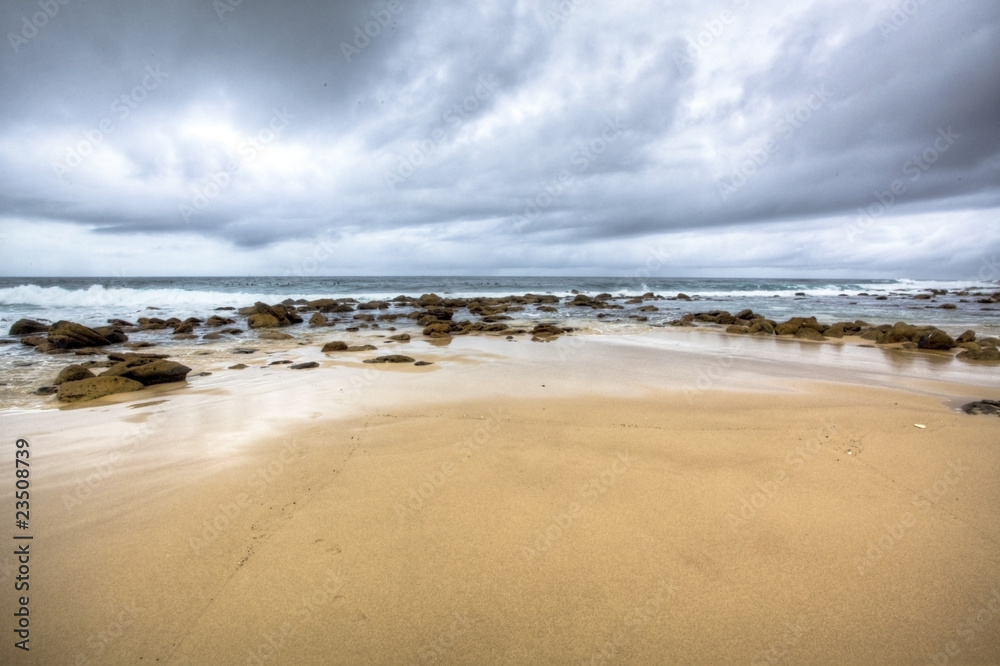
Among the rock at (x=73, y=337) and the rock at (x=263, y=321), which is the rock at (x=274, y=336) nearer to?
the rock at (x=263, y=321)

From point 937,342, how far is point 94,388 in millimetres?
19007

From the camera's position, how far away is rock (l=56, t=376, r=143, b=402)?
22.2 ft

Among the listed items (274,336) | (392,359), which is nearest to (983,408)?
(392,359)

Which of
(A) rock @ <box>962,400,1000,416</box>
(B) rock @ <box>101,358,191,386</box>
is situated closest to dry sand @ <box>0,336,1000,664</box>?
(A) rock @ <box>962,400,1000,416</box>

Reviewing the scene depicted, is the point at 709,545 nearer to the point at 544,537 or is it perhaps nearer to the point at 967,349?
the point at 544,537

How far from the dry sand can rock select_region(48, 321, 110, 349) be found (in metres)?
9.49

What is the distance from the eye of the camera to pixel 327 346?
11.7 metres

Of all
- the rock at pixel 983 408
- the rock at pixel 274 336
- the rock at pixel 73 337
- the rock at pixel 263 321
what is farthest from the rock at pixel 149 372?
the rock at pixel 983 408

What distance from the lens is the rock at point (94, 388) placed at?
6777 mm

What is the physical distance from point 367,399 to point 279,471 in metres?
2.44

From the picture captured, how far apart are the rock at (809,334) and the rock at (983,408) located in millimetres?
9506

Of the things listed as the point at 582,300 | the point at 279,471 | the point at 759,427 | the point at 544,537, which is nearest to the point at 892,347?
the point at 759,427

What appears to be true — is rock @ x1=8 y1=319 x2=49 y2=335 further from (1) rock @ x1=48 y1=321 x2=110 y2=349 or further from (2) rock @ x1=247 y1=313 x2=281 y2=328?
(2) rock @ x1=247 y1=313 x2=281 y2=328

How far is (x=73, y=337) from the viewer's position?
42.4ft
